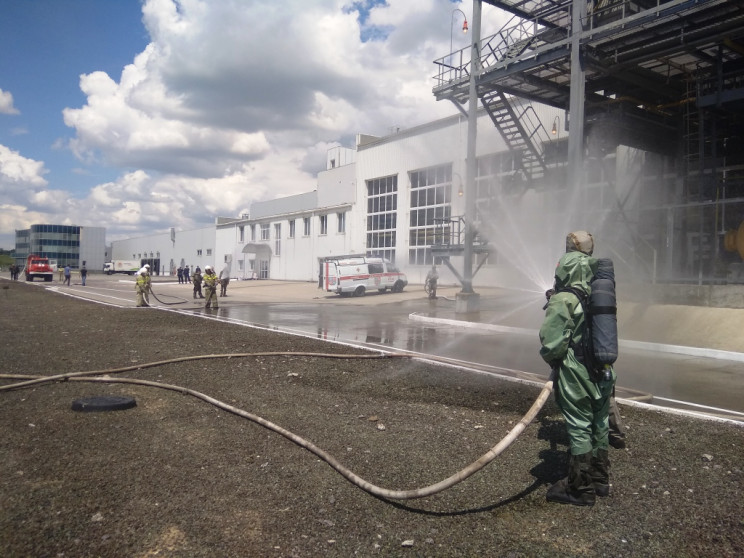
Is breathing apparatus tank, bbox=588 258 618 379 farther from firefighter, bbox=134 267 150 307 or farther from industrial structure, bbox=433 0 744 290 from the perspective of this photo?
firefighter, bbox=134 267 150 307

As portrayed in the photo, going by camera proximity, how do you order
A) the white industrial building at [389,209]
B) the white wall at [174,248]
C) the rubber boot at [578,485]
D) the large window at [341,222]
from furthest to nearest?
the white wall at [174,248] < the large window at [341,222] < the white industrial building at [389,209] < the rubber boot at [578,485]

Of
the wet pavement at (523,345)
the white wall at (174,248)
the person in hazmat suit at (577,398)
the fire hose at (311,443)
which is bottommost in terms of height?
the wet pavement at (523,345)

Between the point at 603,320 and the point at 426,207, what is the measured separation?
33.0 m

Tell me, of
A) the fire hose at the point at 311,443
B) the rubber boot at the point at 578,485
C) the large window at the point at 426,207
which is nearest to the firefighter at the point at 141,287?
the fire hose at the point at 311,443

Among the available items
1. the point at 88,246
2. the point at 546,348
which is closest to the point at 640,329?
the point at 546,348

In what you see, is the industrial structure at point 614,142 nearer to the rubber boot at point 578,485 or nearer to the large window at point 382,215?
the large window at point 382,215

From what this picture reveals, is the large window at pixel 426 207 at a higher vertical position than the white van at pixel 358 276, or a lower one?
higher

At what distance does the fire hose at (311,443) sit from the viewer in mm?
3551

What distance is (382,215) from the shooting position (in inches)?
1610

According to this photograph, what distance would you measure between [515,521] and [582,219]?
12871mm

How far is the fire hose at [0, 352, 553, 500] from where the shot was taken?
11.6ft

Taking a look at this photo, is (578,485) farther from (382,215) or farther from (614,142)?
(382,215)

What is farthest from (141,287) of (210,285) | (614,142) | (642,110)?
(642,110)

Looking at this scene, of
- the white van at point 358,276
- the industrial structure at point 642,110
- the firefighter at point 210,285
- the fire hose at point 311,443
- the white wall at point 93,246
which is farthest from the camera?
the white wall at point 93,246
